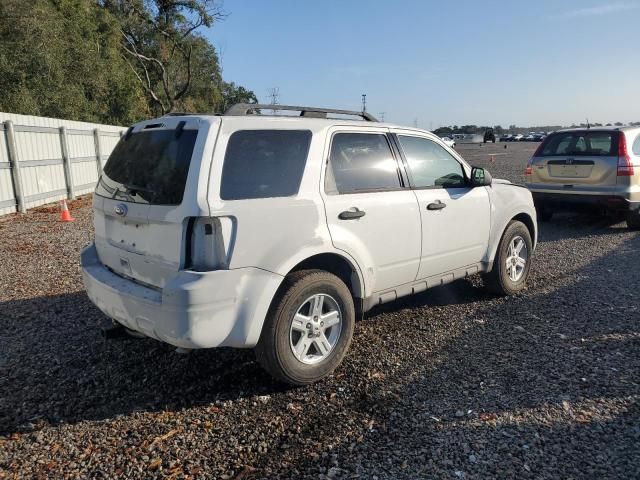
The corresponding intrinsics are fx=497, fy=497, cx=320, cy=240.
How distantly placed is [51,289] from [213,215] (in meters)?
3.89

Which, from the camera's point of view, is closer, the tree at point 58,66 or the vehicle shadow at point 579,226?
the vehicle shadow at point 579,226

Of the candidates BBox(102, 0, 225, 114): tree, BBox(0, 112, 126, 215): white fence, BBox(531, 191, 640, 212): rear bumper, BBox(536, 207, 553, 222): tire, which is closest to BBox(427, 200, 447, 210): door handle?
BBox(531, 191, 640, 212): rear bumper

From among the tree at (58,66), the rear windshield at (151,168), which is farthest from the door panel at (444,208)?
the tree at (58,66)

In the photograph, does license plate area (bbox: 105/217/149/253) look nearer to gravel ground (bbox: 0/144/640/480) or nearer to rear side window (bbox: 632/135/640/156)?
gravel ground (bbox: 0/144/640/480)

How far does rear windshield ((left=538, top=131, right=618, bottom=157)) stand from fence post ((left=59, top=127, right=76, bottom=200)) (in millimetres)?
11565

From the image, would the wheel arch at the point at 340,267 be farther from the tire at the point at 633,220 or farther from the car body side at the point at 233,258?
the tire at the point at 633,220

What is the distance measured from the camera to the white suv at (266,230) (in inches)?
119

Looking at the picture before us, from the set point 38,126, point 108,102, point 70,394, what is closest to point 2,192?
point 38,126

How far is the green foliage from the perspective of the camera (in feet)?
62.4

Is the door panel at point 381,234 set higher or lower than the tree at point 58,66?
lower

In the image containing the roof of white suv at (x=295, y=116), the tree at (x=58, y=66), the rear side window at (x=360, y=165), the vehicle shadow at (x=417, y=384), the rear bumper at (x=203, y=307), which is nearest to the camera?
the vehicle shadow at (x=417, y=384)

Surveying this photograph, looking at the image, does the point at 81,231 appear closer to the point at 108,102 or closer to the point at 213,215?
the point at 213,215

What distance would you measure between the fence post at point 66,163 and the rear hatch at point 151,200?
35.4 ft

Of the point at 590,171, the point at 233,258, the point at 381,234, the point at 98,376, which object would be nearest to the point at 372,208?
the point at 381,234
